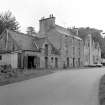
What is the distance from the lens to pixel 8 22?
39781 millimetres

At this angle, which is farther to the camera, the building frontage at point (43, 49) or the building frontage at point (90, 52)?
the building frontage at point (90, 52)

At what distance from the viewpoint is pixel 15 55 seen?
85.1 ft

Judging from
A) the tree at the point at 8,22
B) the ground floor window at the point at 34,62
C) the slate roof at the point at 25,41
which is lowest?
the ground floor window at the point at 34,62

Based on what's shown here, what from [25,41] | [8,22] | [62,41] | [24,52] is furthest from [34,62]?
[8,22]

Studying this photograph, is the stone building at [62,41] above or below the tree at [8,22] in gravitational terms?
below

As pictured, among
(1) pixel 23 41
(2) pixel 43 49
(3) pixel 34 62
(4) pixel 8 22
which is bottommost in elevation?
(3) pixel 34 62

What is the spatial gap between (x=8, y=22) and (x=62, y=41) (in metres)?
14.6

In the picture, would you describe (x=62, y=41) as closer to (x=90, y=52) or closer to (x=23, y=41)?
(x=23, y=41)

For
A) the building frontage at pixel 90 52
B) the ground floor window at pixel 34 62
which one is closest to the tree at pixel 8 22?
the ground floor window at pixel 34 62

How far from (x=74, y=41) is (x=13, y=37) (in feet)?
57.3

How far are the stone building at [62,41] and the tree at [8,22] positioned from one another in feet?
24.2

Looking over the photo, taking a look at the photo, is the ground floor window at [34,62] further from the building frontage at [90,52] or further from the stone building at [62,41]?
the building frontage at [90,52]

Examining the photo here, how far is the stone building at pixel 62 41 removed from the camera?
1416 inches

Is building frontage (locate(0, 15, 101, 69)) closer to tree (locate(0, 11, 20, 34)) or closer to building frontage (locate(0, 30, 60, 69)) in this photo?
building frontage (locate(0, 30, 60, 69))
